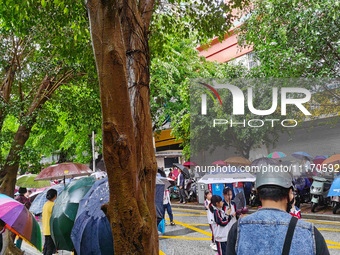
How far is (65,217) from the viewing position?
5.62m

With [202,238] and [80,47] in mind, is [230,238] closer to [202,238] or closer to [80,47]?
[80,47]

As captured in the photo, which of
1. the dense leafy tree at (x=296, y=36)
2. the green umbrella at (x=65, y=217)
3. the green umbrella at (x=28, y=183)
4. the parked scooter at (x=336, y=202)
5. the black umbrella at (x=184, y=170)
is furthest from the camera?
the black umbrella at (x=184, y=170)

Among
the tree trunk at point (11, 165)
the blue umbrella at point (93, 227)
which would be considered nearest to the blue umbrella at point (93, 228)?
the blue umbrella at point (93, 227)

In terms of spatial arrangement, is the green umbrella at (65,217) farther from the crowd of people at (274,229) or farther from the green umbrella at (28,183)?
the green umbrella at (28,183)

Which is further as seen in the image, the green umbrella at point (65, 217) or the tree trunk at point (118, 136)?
the green umbrella at point (65, 217)

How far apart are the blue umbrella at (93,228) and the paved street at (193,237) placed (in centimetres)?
406

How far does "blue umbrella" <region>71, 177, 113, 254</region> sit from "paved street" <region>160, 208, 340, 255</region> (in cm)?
406

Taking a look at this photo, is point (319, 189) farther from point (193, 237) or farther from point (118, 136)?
point (118, 136)

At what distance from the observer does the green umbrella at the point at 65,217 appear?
5.59 metres

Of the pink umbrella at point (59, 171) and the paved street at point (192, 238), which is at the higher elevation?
the pink umbrella at point (59, 171)

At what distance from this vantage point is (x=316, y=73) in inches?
451

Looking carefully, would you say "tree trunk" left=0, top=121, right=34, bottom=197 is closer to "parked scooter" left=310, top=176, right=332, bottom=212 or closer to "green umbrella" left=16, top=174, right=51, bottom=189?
"green umbrella" left=16, top=174, right=51, bottom=189

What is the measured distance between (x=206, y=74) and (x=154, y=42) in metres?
11.8

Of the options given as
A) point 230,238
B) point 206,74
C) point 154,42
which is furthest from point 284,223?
point 206,74
